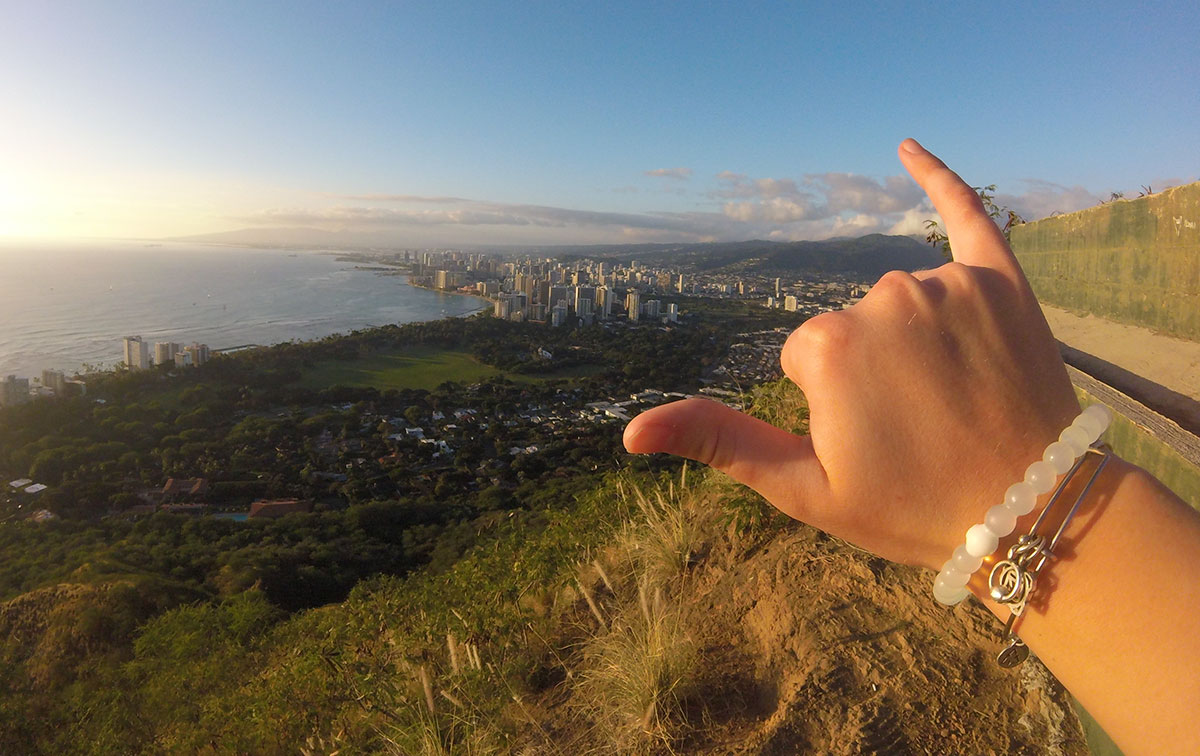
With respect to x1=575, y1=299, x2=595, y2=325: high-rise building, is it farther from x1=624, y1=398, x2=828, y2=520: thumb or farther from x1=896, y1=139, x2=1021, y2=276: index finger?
x1=624, y1=398, x2=828, y2=520: thumb

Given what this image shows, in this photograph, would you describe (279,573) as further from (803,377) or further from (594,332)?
(594,332)

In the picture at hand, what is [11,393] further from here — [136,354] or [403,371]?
[403,371]

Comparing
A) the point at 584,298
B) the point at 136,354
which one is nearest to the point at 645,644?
the point at 136,354

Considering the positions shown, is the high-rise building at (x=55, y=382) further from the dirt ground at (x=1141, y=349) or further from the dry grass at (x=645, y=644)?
the dirt ground at (x=1141, y=349)

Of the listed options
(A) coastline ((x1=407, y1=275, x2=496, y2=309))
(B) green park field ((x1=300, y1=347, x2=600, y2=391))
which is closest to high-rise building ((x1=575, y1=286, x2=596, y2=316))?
(A) coastline ((x1=407, y1=275, x2=496, y2=309))

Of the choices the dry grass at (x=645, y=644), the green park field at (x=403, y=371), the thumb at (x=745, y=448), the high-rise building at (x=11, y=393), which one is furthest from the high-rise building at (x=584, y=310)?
the thumb at (x=745, y=448)

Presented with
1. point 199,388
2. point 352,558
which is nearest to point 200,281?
point 199,388
